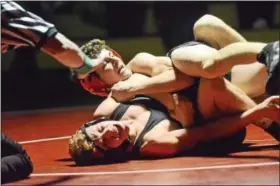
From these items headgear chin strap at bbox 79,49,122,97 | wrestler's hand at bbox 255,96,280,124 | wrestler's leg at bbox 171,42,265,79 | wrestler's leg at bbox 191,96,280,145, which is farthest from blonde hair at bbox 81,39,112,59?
wrestler's hand at bbox 255,96,280,124

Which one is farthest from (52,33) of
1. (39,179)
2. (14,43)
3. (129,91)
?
(129,91)

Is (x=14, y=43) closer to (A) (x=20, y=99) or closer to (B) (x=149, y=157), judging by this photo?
(B) (x=149, y=157)

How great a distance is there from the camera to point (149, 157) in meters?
1.55

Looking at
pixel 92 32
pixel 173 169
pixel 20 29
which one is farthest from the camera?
pixel 92 32

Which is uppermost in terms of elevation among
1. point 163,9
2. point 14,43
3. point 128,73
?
point 14,43

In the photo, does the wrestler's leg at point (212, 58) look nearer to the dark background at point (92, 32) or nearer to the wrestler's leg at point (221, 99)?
the wrestler's leg at point (221, 99)

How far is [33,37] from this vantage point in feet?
3.84

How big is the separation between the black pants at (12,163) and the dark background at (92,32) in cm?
160

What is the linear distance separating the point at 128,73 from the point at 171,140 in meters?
0.20

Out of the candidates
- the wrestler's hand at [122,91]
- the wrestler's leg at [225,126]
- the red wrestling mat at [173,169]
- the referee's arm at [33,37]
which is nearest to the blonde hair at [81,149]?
the red wrestling mat at [173,169]

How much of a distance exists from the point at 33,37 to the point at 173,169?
1.29 feet

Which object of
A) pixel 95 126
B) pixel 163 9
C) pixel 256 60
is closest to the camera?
pixel 256 60

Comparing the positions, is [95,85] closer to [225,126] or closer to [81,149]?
[81,149]

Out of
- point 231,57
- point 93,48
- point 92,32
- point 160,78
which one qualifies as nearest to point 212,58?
point 231,57
